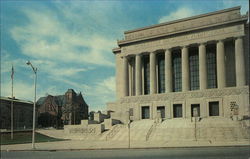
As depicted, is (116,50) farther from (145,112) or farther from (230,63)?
(230,63)

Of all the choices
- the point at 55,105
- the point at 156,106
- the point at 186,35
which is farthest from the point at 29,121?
the point at 186,35

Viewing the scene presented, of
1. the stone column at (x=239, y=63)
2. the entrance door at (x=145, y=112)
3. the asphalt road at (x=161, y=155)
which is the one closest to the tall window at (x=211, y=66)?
the stone column at (x=239, y=63)

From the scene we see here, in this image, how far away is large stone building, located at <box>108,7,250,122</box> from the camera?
5881cm

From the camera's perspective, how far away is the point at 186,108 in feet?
199

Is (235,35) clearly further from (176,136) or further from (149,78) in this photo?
(176,136)

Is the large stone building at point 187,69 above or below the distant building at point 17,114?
above

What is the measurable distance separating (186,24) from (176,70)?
32.7 ft

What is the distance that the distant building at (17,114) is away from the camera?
330 feet

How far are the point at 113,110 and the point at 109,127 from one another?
1438cm

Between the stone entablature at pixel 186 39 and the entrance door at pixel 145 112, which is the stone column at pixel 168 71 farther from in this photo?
the entrance door at pixel 145 112

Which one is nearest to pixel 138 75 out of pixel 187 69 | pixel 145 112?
pixel 145 112

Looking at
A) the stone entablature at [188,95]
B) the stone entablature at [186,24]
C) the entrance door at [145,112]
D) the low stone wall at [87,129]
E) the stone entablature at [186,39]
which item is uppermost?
the stone entablature at [186,24]

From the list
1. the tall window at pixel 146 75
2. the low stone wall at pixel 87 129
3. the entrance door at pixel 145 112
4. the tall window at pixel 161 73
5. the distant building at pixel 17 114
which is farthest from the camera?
the distant building at pixel 17 114

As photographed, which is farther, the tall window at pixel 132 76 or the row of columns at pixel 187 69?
the tall window at pixel 132 76
